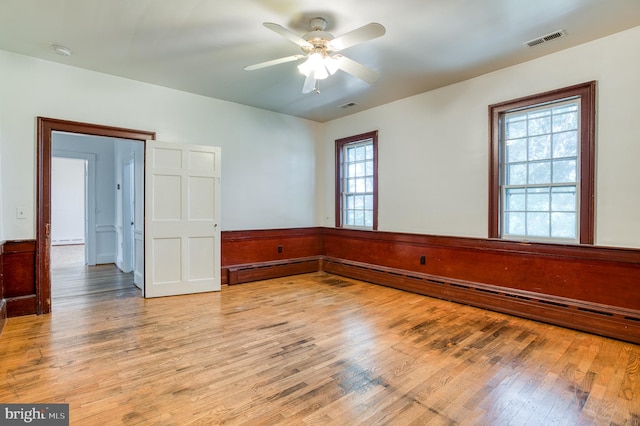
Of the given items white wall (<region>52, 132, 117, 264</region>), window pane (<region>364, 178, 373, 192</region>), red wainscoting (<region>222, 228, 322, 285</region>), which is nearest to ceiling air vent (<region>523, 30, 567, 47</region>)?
window pane (<region>364, 178, 373, 192</region>)

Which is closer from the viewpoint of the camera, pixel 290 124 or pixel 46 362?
pixel 46 362

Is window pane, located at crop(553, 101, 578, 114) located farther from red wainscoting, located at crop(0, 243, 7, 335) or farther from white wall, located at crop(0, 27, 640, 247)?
red wainscoting, located at crop(0, 243, 7, 335)

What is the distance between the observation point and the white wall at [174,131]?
360cm

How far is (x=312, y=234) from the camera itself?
6227 mm

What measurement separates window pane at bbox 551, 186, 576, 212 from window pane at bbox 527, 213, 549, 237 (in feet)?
0.47

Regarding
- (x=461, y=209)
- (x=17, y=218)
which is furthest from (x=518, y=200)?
(x=17, y=218)

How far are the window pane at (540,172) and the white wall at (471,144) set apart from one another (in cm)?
46

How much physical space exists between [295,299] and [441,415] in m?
2.60

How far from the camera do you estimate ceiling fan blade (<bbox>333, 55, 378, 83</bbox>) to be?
2.94 m

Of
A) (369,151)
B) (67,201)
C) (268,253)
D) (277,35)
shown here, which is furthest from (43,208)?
(67,201)

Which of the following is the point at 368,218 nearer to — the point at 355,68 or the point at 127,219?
the point at 355,68

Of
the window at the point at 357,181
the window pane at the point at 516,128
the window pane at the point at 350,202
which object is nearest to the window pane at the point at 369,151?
the window at the point at 357,181

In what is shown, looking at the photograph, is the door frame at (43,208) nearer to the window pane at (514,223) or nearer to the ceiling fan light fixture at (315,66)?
the ceiling fan light fixture at (315,66)

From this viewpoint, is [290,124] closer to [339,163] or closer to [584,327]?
[339,163]
